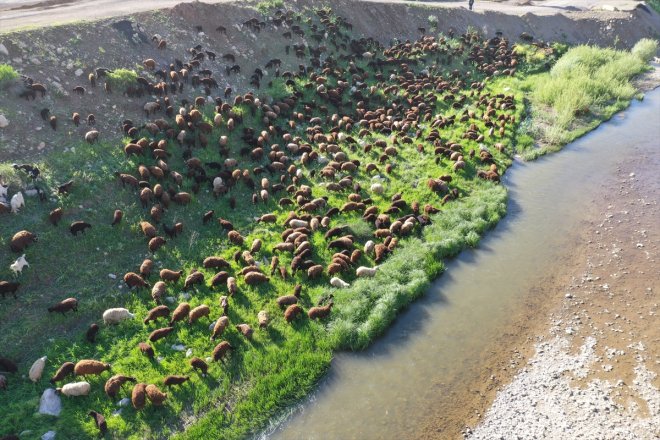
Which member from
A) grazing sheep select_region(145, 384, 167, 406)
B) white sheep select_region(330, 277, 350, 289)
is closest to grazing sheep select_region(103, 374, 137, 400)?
grazing sheep select_region(145, 384, 167, 406)

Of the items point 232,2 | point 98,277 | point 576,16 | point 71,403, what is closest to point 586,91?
point 576,16

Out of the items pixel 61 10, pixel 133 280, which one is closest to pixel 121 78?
pixel 61 10

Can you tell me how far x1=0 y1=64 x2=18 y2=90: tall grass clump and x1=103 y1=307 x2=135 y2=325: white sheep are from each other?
12203 millimetres

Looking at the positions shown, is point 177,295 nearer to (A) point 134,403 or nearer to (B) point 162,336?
(B) point 162,336

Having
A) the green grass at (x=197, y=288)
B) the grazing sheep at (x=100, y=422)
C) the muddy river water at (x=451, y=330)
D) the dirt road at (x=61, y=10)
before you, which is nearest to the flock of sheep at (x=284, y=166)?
the grazing sheep at (x=100, y=422)

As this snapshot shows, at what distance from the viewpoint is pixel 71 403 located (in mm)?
10328

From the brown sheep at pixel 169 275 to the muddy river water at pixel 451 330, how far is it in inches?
218

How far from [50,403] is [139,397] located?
2000 mm

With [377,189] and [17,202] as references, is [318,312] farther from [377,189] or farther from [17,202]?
[17,202]

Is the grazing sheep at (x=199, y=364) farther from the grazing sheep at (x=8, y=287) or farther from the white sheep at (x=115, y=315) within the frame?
the grazing sheep at (x=8, y=287)

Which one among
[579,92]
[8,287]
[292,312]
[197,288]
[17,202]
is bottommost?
[292,312]

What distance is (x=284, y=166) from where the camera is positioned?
19922 mm

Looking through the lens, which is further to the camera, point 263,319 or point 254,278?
point 254,278

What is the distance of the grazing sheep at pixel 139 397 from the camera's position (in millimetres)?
10234
